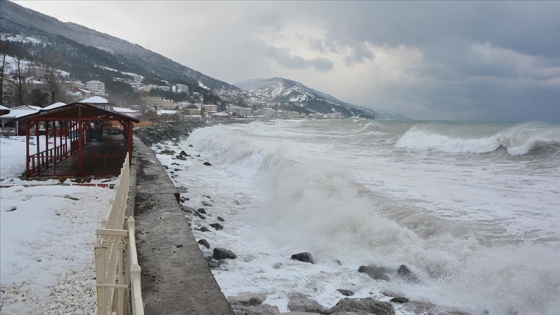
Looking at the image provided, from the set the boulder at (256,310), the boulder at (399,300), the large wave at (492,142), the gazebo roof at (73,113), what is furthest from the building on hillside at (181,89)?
the boulder at (399,300)

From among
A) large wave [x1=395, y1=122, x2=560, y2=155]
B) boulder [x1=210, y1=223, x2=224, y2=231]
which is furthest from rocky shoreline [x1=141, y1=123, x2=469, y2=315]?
large wave [x1=395, y1=122, x2=560, y2=155]

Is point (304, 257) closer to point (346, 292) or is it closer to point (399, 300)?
point (346, 292)

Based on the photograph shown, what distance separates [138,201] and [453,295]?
7338mm

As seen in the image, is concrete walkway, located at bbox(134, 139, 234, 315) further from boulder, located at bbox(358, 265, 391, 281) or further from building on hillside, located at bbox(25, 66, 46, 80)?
building on hillside, located at bbox(25, 66, 46, 80)

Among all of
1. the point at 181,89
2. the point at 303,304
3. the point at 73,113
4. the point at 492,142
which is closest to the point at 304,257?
the point at 303,304

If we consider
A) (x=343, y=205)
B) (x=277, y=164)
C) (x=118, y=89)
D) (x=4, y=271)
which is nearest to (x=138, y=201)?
(x=4, y=271)

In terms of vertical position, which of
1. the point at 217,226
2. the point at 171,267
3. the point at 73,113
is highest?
the point at 73,113

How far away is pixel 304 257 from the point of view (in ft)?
26.8

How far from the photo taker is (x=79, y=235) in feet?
25.7

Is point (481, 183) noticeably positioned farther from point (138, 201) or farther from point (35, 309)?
point (35, 309)

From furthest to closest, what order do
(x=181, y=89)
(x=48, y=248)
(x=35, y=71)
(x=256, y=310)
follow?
1. (x=181, y=89)
2. (x=35, y=71)
3. (x=48, y=248)
4. (x=256, y=310)

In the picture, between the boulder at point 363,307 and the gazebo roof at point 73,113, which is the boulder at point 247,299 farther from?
the gazebo roof at point 73,113

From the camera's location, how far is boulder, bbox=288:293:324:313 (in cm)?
602

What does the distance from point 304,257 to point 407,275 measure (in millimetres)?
2099
